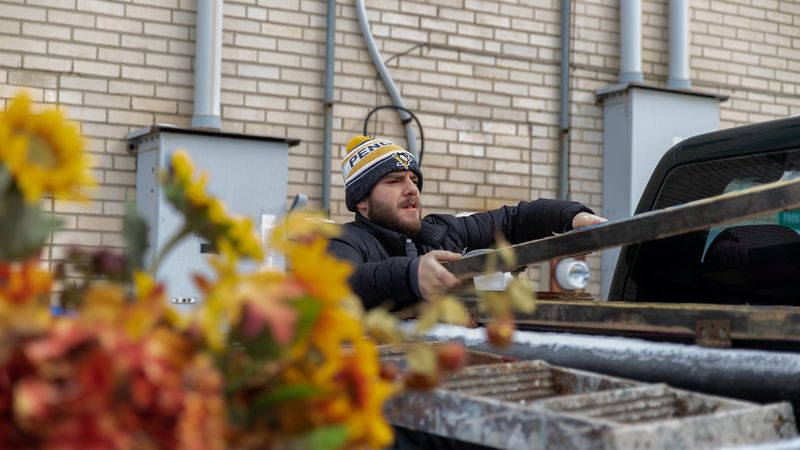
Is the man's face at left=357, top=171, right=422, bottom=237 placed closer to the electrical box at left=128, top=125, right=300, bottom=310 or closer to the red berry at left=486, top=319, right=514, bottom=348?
the electrical box at left=128, top=125, right=300, bottom=310

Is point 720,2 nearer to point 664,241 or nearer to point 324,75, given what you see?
point 324,75

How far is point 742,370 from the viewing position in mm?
1568

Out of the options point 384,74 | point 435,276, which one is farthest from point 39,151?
point 384,74

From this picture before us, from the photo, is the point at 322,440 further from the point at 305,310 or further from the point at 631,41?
the point at 631,41

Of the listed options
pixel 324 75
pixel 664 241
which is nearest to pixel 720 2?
pixel 324 75

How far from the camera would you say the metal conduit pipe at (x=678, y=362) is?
153cm

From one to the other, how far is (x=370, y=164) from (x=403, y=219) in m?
Answer: 0.28

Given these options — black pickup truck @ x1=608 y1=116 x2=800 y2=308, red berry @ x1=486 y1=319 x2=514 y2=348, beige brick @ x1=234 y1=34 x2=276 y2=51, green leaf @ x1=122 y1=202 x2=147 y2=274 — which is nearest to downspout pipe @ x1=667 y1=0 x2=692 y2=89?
beige brick @ x1=234 y1=34 x2=276 y2=51

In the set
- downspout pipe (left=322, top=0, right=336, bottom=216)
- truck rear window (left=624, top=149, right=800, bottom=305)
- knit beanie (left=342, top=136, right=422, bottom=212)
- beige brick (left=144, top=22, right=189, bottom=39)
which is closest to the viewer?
truck rear window (left=624, top=149, right=800, bottom=305)

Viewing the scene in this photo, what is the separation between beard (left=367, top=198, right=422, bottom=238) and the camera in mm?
3697

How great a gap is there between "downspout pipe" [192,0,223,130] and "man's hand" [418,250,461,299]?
2863 millimetres

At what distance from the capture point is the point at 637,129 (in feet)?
20.0

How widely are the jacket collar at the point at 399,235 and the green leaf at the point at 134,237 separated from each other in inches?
112

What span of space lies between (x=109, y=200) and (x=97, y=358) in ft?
14.9
